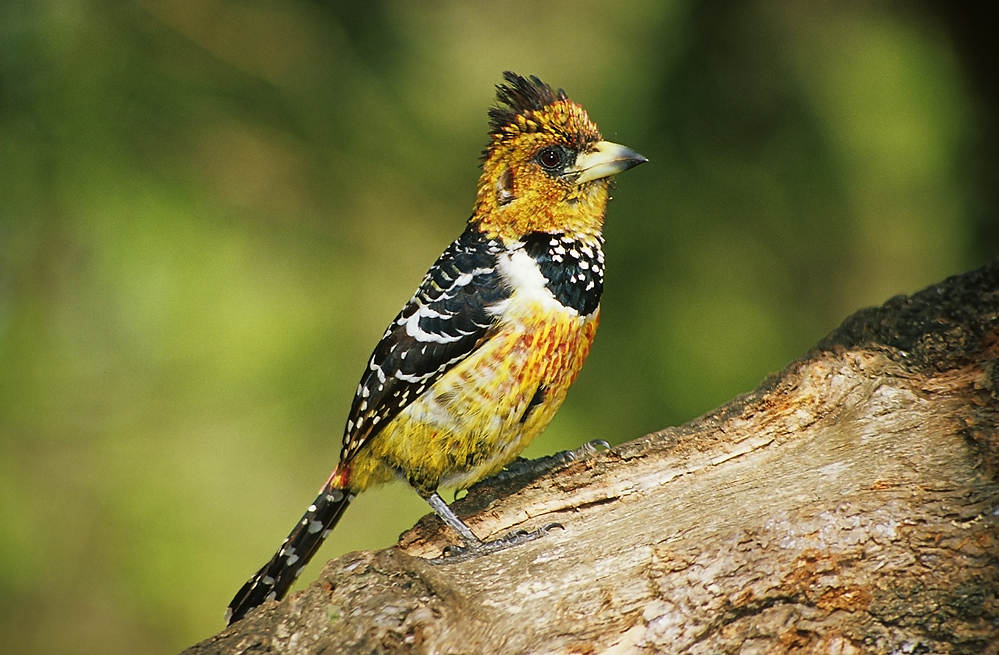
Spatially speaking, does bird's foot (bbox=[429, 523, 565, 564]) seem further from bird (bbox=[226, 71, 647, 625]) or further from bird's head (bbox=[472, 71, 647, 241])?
bird's head (bbox=[472, 71, 647, 241])

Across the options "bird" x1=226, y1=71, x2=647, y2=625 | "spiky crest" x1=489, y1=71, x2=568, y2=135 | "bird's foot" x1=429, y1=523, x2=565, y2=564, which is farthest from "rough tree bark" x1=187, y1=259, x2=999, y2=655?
"spiky crest" x1=489, y1=71, x2=568, y2=135

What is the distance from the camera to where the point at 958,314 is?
9.44 ft

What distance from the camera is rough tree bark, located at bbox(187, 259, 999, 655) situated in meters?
2.34

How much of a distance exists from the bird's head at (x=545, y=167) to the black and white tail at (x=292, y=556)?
1.26 meters

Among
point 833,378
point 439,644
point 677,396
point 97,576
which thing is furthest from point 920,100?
point 97,576

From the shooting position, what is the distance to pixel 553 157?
348cm

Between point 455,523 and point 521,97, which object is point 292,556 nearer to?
point 455,523

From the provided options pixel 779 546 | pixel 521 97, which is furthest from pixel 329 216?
pixel 779 546

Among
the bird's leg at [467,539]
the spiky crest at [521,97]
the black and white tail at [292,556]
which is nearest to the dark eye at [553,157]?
the spiky crest at [521,97]

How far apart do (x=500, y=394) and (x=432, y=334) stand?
0.34 metres

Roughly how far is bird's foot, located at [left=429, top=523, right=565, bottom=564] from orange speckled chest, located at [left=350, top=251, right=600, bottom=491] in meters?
0.39

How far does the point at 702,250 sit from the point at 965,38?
1510 mm

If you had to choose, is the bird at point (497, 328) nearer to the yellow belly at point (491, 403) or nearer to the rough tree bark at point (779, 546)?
the yellow belly at point (491, 403)

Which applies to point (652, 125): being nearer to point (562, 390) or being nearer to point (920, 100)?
point (920, 100)
